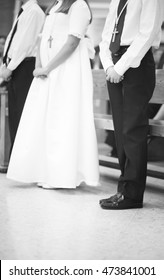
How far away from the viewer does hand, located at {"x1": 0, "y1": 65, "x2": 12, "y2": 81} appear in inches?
128

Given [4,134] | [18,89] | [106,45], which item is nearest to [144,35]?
[106,45]

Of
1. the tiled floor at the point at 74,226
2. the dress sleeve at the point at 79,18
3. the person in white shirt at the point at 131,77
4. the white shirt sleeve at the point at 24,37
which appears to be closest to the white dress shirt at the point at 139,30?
the person in white shirt at the point at 131,77

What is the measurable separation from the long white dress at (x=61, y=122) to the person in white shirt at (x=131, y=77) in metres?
0.38

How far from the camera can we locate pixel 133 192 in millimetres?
2359

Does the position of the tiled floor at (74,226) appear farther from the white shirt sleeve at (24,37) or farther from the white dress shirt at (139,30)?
the white shirt sleeve at (24,37)

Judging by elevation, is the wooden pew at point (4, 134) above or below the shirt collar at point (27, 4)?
below

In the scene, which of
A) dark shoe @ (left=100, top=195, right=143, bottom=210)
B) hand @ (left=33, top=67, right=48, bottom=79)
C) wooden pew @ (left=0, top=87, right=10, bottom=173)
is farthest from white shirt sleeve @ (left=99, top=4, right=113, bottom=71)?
wooden pew @ (left=0, top=87, right=10, bottom=173)

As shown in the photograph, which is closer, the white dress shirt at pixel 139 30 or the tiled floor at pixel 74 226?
the tiled floor at pixel 74 226

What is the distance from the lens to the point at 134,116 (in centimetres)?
225

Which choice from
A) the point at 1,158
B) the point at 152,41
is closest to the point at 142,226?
the point at 152,41

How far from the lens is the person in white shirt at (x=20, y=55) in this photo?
3205 mm

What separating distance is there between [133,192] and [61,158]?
59cm

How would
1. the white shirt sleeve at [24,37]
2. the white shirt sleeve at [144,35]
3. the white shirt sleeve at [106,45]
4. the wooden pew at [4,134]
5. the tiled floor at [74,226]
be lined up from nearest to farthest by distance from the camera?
the tiled floor at [74,226] → the white shirt sleeve at [144,35] → the white shirt sleeve at [106,45] → the white shirt sleeve at [24,37] → the wooden pew at [4,134]

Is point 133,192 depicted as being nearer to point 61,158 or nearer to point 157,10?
point 61,158
